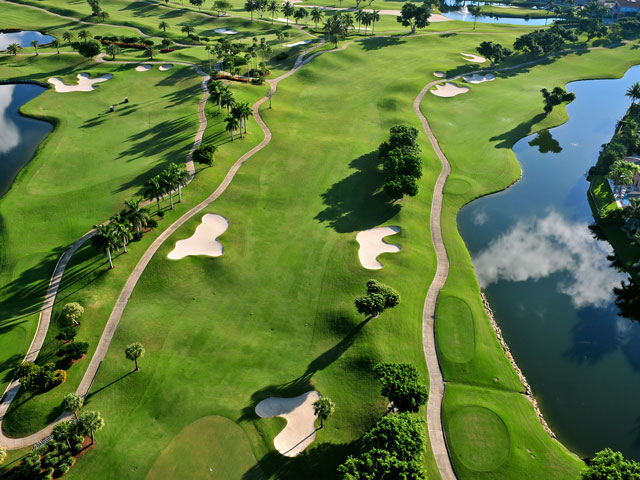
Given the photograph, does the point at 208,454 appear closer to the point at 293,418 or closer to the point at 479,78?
the point at 293,418

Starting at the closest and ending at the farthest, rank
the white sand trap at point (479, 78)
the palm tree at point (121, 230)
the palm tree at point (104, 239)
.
Result: the palm tree at point (104, 239) → the palm tree at point (121, 230) → the white sand trap at point (479, 78)

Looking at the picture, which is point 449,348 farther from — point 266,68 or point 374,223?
point 266,68

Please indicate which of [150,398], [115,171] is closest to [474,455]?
[150,398]

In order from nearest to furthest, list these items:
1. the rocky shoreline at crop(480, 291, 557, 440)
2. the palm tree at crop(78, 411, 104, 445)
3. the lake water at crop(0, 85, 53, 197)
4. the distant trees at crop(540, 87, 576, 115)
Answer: the palm tree at crop(78, 411, 104, 445) < the rocky shoreline at crop(480, 291, 557, 440) < the lake water at crop(0, 85, 53, 197) < the distant trees at crop(540, 87, 576, 115)

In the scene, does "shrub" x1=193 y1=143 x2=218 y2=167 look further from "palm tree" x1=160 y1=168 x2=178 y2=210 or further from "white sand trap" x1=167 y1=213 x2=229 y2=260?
"white sand trap" x1=167 y1=213 x2=229 y2=260

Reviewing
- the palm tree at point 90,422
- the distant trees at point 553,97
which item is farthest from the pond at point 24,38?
the distant trees at point 553,97

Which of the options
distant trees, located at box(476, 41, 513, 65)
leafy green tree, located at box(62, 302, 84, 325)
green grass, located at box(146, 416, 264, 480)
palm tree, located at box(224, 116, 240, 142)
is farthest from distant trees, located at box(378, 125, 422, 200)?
distant trees, located at box(476, 41, 513, 65)

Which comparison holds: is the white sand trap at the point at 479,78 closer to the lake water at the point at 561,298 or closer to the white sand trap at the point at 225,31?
the lake water at the point at 561,298
